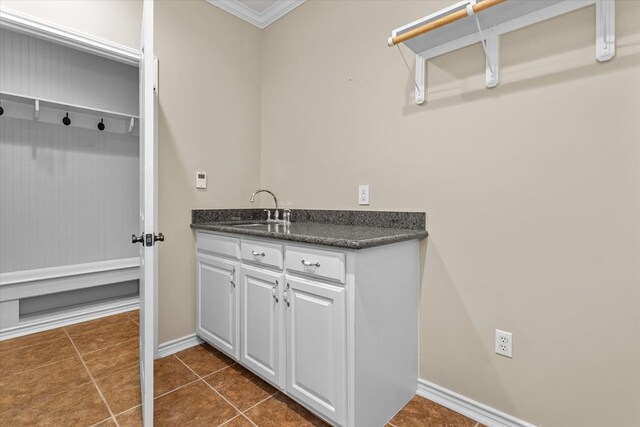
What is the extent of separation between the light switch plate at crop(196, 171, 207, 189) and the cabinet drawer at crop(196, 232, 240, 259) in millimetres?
358

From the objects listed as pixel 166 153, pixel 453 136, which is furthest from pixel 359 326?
pixel 166 153

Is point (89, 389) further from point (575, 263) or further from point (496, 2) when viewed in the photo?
point (496, 2)

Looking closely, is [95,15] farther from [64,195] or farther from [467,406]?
[467,406]

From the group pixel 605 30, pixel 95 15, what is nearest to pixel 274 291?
pixel 605 30

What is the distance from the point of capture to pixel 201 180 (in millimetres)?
2316

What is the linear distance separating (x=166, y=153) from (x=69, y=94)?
1544 mm

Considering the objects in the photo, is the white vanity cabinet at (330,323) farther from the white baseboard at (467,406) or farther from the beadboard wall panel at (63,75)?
the beadboard wall panel at (63,75)

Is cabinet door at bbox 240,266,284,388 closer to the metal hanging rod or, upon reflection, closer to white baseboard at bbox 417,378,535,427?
white baseboard at bbox 417,378,535,427

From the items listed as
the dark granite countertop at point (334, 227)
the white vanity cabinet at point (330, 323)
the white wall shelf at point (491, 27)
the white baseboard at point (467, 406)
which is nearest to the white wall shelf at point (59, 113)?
the dark granite countertop at point (334, 227)

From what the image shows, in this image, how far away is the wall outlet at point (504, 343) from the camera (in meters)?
1.41

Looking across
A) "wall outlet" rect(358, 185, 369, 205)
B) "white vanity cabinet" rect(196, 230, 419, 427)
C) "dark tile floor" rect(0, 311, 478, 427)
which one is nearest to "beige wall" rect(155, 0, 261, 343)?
"dark tile floor" rect(0, 311, 478, 427)

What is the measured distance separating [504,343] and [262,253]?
124cm

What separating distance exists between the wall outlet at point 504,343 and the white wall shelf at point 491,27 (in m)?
1.14

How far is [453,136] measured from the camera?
159 centimetres
